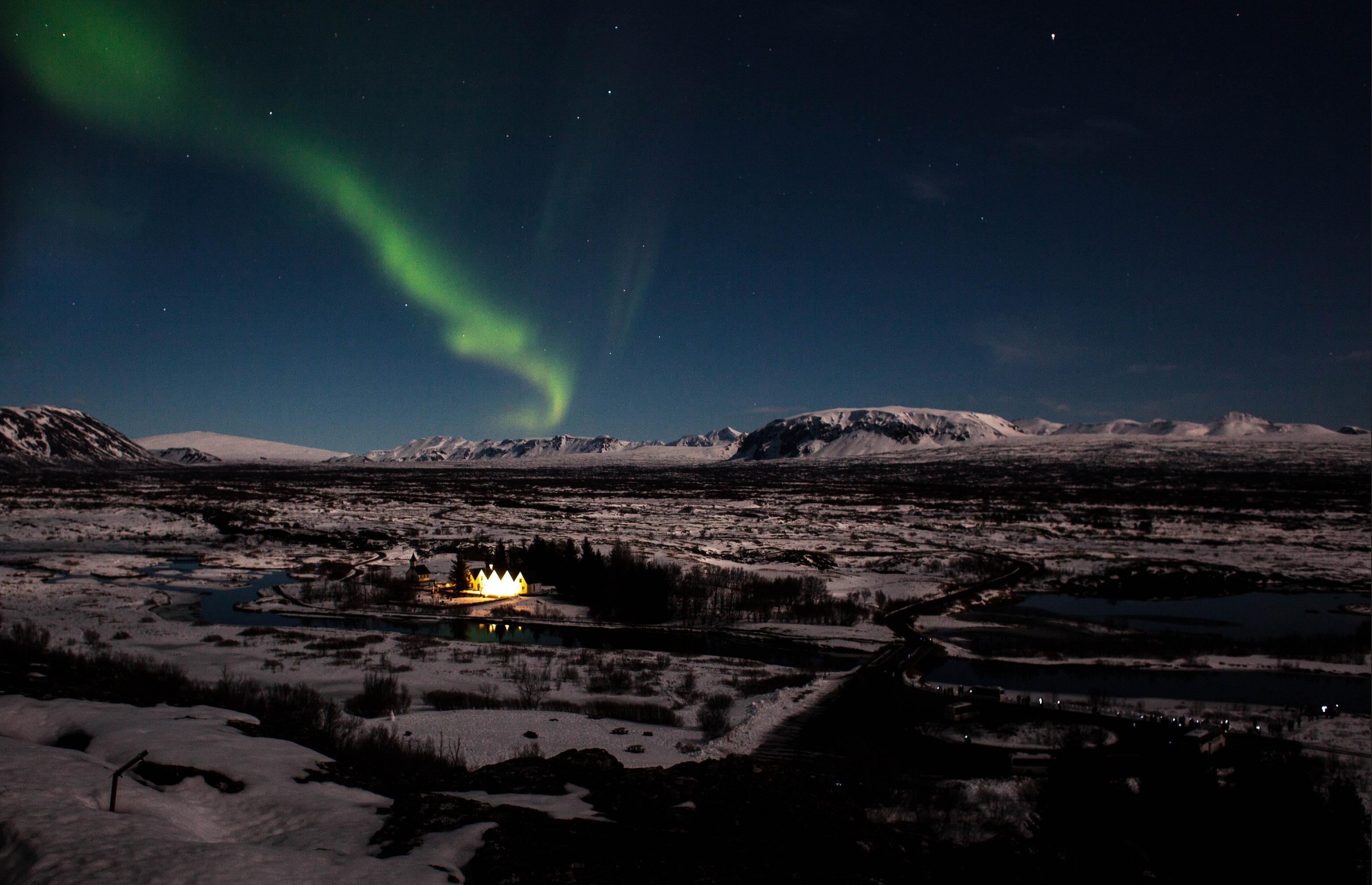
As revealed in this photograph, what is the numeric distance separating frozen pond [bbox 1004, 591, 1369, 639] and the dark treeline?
1029cm

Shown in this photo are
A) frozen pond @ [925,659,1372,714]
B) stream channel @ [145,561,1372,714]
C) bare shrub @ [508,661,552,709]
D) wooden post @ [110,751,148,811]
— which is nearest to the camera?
wooden post @ [110,751,148,811]

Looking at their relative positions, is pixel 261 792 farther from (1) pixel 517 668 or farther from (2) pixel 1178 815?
(1) pixel 517 668

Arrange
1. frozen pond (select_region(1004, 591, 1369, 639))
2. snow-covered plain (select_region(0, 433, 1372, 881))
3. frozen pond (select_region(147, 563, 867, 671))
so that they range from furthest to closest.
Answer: frozen pond (select_region(1004, 591, 1369, 639))
frozen pond (select_region(147, 563, 867, 671))
snow-covered plain (select_region(0, 433, 1372, 881))

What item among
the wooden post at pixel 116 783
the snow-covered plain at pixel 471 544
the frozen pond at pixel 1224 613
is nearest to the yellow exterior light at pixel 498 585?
the snow-covered plain at pixel 471 544

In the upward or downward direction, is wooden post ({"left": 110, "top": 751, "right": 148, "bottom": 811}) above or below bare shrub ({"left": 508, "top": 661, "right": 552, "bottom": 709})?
above

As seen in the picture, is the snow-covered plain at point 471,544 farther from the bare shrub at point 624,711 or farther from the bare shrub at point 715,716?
the bare shrub at point 624,711

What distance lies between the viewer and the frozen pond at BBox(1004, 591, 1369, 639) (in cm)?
3200

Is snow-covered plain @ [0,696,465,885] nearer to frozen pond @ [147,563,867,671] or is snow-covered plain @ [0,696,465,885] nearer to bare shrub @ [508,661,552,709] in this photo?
bare shrub @ [508,661,552,709]

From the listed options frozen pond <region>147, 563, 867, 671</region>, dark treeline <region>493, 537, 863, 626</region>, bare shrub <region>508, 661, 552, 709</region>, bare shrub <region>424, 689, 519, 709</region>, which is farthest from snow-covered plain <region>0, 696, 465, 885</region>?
dark treeline <region>493, 537, 863, 626</region>

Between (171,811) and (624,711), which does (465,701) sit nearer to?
(624,711)

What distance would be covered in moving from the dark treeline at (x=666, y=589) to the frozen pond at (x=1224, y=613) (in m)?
10.3

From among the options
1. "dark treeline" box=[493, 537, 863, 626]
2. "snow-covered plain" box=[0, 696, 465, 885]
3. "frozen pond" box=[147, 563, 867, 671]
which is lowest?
"frozen pond" box=[147, 563, 867, 671]

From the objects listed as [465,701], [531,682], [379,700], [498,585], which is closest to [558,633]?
[498,585]

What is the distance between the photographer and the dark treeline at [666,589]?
3359 cm
